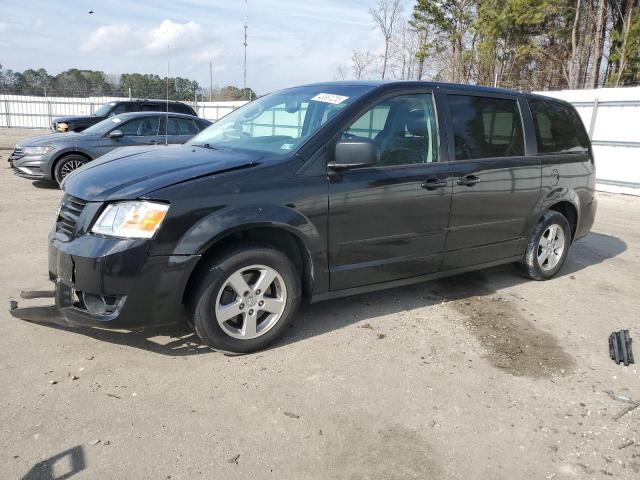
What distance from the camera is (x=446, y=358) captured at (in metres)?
3.65

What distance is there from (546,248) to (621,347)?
5.60 feet

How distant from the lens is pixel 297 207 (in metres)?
3.48

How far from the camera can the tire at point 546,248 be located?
207 inches

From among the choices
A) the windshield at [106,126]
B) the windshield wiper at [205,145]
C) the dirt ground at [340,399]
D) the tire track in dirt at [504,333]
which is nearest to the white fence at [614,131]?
the windshield at [106,126]

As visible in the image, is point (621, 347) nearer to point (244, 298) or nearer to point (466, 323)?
point (466, 323)

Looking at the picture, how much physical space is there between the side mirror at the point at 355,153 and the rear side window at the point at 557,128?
93.8 inches

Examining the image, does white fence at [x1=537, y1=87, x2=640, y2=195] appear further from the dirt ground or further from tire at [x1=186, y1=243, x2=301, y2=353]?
tire at [x1=186, y1=243, x2=301, y2=353]

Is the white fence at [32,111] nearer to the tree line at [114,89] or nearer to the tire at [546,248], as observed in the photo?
the tree line at [114,89]

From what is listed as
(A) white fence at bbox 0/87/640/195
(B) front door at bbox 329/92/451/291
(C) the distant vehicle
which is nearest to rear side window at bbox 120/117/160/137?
(A) white fence at bbox 0/87/640/195

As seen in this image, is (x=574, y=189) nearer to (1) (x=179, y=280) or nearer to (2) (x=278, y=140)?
(2) (x=278, y=140)

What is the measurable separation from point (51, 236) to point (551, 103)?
4842mm

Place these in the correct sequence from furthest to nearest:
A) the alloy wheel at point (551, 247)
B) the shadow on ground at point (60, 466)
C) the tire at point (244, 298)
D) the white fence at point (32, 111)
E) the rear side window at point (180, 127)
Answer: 1. the white fence at point (32, 111)
2. the rear side window at point (180, 127)
3. the alloy wheel at point (551, 247)
4. the tire at point (244, 298)
5. the shadow on ground at point (60, 466)

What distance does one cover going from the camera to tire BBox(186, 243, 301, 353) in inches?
129

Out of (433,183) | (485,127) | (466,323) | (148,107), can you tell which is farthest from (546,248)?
(148,107)
